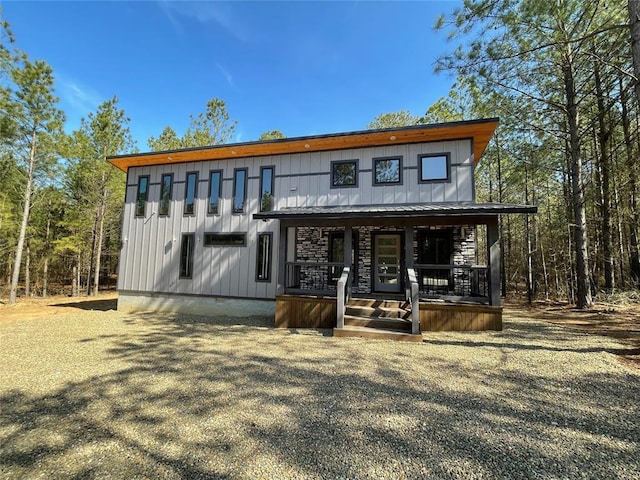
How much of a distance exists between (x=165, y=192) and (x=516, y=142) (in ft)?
46.0

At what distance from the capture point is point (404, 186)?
8.09 metres

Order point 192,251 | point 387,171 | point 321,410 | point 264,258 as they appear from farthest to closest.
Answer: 1. point 192,251
2. point 264,258
3. point 387,171
4. point 321,410

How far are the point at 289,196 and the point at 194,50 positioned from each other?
7722 mm

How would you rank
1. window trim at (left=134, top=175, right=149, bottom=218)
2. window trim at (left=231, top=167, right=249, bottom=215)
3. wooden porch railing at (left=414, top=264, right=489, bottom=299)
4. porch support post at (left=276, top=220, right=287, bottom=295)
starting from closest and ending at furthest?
porch support post at (left=276, top=220, right=287, bottom=295) → wooden porch railing at (left=414, top=264, right=489, bottom=299) → window trim at (left=231, top=167, right=249, bottom=215) → window trim at (left=134, top=175, right=149, bottom=218)

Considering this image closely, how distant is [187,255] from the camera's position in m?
9.68

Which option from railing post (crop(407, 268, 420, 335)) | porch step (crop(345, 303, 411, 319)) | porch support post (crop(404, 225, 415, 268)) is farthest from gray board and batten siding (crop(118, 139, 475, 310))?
railing post (crop(407, 268, 420, 335))

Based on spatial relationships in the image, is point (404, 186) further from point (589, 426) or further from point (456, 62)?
point (589, 426)

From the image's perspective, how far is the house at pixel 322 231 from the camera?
6629 millimetres

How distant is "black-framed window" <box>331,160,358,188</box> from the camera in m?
8.53

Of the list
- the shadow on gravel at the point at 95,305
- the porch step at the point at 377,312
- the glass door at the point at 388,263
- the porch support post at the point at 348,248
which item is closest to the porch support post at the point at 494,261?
the porch step at the point at 377,312

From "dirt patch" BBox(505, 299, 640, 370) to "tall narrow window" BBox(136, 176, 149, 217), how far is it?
1294cm

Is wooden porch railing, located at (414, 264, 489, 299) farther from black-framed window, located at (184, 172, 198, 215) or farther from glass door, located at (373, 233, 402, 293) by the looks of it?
black-framed window, located at (184, 172, 198, 215)

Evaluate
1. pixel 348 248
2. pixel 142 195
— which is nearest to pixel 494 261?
pixel 348 248

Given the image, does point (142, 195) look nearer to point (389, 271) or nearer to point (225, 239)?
point (225, 239)
